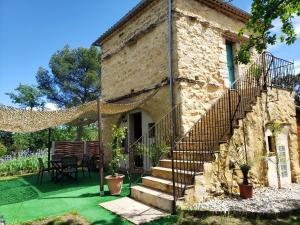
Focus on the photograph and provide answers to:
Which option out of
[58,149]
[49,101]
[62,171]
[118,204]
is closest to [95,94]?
[49,101]

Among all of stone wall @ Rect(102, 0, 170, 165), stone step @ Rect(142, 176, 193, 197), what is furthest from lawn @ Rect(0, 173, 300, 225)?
stone wall @ Rect(102, 0, 170, 165)

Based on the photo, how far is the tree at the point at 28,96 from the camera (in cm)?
2255

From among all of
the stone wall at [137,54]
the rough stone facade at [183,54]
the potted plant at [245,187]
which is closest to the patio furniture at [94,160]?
the stone wall at [137,54]

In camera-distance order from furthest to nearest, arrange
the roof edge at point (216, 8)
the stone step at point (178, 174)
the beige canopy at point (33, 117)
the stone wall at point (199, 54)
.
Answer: the roof edge at point (216, 8) → the stone wall at point (199, 54) → the beige canopy at point (33, 117) → the stone step at point (178, 174)

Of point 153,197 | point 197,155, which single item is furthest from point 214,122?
point 153,197

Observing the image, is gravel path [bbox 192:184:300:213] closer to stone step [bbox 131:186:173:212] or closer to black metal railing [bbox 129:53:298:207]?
stone step [bbox 131:186:173:212]

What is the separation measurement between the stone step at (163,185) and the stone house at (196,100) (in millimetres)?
20

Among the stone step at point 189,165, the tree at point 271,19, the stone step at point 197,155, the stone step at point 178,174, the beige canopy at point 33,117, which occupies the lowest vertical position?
the stone step at point 178,174

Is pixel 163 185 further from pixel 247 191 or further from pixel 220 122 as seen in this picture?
pixel 220 122

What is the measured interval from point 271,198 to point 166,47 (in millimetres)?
5334

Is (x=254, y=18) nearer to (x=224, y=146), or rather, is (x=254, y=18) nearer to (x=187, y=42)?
(x=187, y=42)

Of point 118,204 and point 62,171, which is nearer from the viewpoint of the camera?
point 118,204

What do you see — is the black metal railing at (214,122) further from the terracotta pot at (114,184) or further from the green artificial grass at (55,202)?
the green artificial grass at (55,202)

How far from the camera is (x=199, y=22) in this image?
26.7 ft
